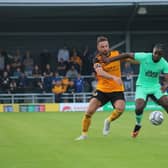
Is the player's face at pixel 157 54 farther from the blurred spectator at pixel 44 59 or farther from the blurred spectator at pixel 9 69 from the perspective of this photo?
the blurred spectator at pixel 44 59

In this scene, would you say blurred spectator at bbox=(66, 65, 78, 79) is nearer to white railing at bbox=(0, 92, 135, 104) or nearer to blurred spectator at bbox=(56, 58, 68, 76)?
blurred spectator at bbox=(56, 58, 68, 76)

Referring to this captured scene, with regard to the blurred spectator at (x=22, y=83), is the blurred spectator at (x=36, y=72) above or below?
above

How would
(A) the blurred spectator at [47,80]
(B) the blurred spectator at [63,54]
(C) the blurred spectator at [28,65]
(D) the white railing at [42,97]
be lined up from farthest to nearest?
(B) the blurred spectator at [63,54] < (C) the blurred spectator at [28,65] < (D) the white railing at [42,97] < (A) the blurred spectator at [47,80]

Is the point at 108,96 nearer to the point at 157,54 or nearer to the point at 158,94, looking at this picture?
the point at 158,94

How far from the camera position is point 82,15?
3309cm

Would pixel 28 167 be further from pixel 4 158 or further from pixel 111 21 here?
pixel 111 21

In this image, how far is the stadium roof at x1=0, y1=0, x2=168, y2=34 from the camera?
30.6 m

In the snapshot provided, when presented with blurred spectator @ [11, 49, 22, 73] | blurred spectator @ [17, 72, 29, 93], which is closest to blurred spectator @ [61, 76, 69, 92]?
blurred spectator @ [17, 72, 29, 93]

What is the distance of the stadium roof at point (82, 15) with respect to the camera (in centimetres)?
3064

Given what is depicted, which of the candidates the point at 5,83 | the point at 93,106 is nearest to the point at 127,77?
the point at 5,83

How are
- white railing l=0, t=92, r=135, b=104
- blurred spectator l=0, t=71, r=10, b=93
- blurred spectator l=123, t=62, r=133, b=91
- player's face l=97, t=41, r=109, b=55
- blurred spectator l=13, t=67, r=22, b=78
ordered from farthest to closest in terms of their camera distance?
blurred spectator l=123, t=62, r=133, b=91
blurred spectator l=13, t=67, r=22, b=78
white railing l=0, t=92, r=135, b=104
blurred spectator l=0, t=71, r=10, b=93
player's face l=97, t=41, r=109, b=55

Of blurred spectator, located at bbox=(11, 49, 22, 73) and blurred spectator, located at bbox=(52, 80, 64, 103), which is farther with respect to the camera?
blurred spectator, located at bbox=(11, 49, 22, 73)

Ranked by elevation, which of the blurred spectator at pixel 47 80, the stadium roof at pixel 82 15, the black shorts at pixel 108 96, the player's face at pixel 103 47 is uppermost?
the stadium roof at pixel 82 15

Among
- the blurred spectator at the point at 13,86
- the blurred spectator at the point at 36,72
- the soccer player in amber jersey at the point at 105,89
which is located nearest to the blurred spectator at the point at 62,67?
the blurred spectator at the point at 36,72
